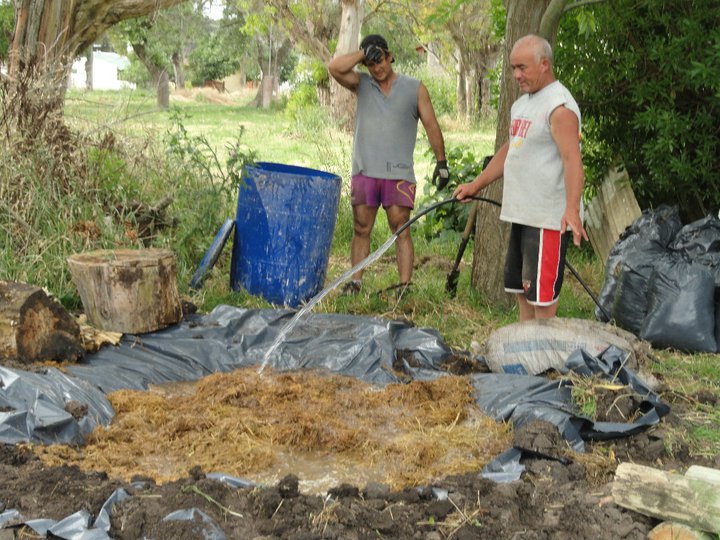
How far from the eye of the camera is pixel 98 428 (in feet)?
13.1

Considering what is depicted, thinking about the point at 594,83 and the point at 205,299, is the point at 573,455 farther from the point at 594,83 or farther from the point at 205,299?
the point at 594,83

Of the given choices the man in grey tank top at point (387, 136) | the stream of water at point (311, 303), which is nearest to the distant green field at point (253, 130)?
the man in grey tank top at point (387, 136)

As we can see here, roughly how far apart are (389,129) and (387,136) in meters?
0.05

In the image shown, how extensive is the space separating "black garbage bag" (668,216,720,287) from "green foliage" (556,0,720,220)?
660mm

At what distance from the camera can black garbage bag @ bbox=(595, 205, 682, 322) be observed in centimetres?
588

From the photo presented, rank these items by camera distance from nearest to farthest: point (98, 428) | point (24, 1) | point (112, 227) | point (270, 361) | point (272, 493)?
point (272, 493), point (98, 428), point (270, 361), point (112, 227), point (24, 1)

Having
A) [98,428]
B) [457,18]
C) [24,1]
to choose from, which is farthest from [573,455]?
[457,18]

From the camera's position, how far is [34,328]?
4656 mm

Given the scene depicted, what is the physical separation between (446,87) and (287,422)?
24199 mm

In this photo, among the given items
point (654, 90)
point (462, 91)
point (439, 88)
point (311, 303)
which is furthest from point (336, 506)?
point (439, 88)

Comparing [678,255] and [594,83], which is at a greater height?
[594,83]

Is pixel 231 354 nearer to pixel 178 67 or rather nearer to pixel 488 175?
pixel 488 175

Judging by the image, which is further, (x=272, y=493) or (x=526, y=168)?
(x=526, y=168)

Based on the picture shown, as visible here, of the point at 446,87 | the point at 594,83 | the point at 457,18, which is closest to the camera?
the point at 594,83
